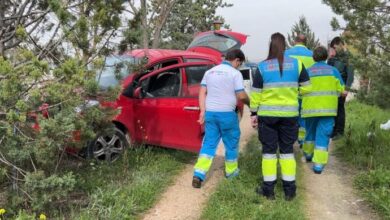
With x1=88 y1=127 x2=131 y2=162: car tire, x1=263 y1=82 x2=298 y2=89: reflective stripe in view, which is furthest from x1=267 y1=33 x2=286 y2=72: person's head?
x1=88 y1=127 x2=131 y2=162: car tire

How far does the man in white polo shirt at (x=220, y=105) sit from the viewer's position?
18.9 ft

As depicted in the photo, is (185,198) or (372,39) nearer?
(185,198)

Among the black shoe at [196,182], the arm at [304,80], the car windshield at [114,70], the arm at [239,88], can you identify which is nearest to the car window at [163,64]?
the car windshield at [114,70]

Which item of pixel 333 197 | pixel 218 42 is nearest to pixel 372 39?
pixel 333 197

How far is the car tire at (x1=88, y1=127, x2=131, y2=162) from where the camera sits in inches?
261

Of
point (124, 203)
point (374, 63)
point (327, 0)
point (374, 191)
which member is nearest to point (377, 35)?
point (374, 63)

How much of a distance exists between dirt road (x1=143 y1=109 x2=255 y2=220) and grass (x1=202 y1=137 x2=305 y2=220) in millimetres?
168

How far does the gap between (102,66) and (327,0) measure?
3.63 metres

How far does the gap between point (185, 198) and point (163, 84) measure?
206 cm

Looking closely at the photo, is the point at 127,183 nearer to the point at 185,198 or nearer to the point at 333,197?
the point at 185,198

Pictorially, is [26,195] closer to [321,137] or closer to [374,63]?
[321,137]

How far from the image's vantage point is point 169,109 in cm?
677

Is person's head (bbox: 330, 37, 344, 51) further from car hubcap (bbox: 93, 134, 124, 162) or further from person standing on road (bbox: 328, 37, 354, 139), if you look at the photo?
car hubcap (bbox: 93, 134, 124, 162)

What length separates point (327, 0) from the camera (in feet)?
22.2
